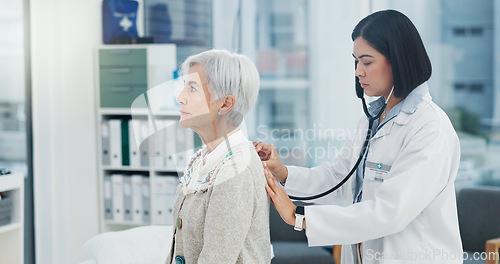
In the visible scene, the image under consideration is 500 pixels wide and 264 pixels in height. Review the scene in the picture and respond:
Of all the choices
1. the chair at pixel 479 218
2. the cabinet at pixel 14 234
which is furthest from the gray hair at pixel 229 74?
the chair at pixel 479 218

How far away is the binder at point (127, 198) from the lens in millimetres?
2934

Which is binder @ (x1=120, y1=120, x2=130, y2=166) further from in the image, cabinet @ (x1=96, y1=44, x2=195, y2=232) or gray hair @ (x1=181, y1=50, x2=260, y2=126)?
gray hair @ (x1=181, y1=50, x2=260, y2=126)

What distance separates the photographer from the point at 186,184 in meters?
1.27

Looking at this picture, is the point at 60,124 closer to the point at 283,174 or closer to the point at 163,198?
the point at 163,198

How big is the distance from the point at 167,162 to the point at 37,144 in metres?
0.69

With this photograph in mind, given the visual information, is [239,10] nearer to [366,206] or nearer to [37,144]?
[37,144]

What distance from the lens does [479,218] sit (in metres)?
2.65

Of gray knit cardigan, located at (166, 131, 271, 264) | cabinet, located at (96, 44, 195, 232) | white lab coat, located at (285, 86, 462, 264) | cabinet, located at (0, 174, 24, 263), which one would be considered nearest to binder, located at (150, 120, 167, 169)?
gray knit cardigan, located at (166, 131, 271, 264)

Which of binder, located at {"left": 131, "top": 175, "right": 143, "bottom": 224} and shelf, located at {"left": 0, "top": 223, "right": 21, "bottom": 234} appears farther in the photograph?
binder, located at {"left": 131, "top": 175, "right": 143, "bottom": 224}

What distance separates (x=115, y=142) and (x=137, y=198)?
1.15ft

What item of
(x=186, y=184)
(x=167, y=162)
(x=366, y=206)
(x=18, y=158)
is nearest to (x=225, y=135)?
(x=186, y=184)

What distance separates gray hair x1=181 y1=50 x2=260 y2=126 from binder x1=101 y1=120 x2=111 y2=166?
1814mm

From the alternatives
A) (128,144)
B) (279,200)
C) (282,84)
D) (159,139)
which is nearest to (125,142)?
(128,144)

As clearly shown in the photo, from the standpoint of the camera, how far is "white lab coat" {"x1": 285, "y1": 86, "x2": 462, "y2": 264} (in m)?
1.21
